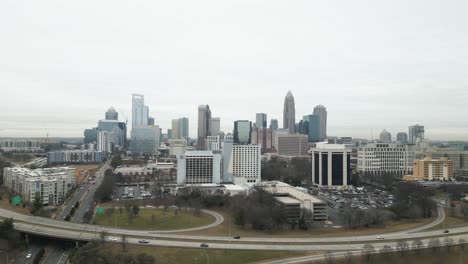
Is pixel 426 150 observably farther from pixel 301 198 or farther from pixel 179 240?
pixel 179 240

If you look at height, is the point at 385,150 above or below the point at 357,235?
above

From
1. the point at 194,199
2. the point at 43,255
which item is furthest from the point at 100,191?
the point at 43,255

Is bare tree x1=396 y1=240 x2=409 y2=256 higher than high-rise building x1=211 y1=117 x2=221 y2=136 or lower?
lower

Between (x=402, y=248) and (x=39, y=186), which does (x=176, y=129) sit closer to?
(x=39, y=186)

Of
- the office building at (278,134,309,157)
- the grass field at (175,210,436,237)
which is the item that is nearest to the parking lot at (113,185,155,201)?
the grass field at (175,210,436,237)

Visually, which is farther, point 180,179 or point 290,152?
point 290,152

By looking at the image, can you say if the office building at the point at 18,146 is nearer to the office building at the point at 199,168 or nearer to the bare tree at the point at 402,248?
the office building at the point at 199,168

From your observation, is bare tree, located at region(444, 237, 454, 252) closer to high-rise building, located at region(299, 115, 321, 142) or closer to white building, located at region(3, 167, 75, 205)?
white building, located at region(3, 167, 75, 205)
